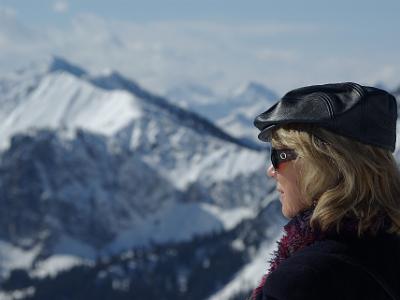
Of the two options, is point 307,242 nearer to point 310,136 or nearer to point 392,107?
point 310,136

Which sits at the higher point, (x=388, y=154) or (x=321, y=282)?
(x=388, y=154)

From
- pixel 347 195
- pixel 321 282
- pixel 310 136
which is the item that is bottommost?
pixel 321 282

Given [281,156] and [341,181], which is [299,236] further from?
[281,156]

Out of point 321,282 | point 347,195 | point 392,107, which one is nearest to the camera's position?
point 321,282

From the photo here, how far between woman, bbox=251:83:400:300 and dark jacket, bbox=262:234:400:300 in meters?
0.01

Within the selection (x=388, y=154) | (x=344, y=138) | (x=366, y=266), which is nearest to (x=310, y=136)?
(x=344, y=138)

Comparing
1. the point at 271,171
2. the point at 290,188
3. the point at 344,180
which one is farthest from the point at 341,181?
the point at 271,171

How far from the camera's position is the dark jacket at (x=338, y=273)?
21.4 ft

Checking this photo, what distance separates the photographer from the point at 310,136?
287 inches

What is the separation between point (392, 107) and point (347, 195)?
1.06 meters

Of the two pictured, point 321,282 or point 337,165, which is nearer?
point 321,282

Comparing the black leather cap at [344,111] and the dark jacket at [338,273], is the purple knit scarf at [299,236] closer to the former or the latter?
the dark jacket at [338,273]

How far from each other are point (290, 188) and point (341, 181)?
57 cm

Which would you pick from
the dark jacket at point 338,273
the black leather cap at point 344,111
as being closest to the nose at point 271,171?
the black leather cap at point 344,111
